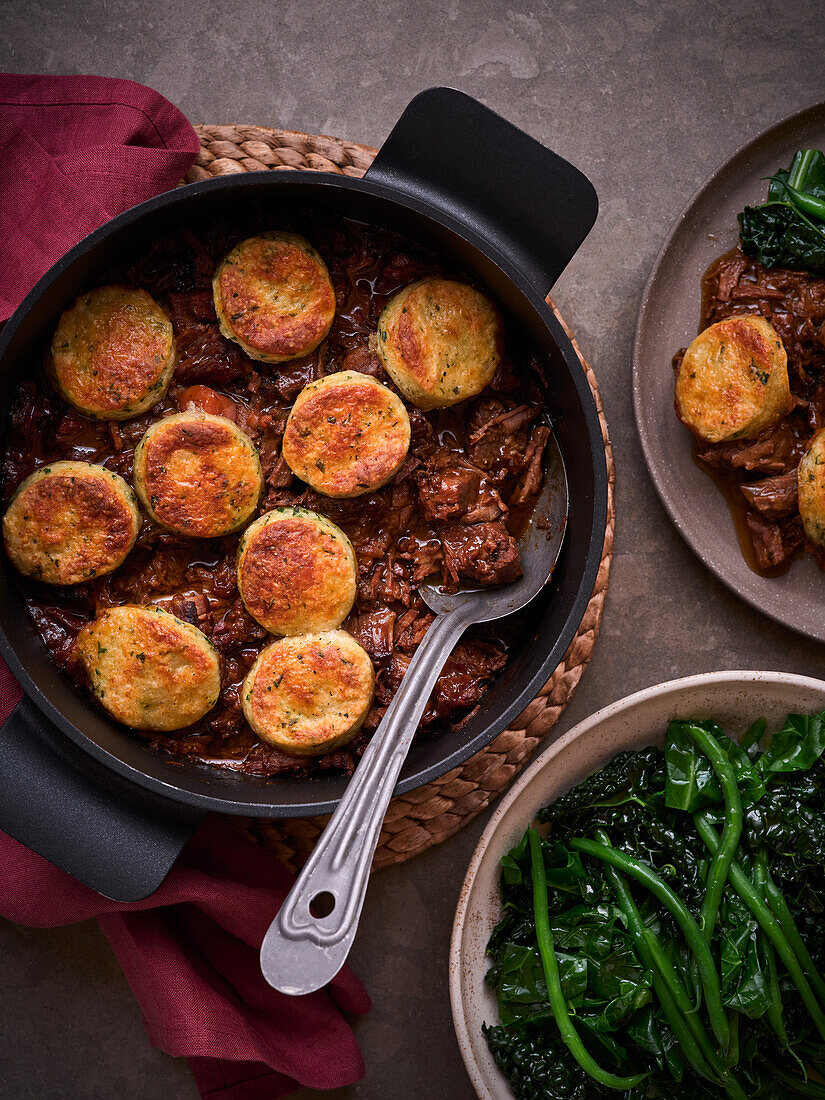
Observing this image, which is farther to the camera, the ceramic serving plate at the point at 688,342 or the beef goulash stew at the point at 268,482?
the ceramic serving plate at the point at 688,342

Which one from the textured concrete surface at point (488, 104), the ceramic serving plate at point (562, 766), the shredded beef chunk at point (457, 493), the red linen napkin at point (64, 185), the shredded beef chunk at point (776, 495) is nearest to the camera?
the shredded beef chunk at point (457, 493)

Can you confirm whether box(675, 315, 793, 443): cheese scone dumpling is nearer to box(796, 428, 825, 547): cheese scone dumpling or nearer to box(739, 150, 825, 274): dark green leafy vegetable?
box(796, 428, 825, 547): cheese scone dumpling

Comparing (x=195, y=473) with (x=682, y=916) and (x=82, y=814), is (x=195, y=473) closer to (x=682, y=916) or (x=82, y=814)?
(x=82, y=814)

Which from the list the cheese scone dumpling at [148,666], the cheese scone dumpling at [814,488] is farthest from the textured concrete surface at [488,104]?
the cheese scone dumpling at [148,666]

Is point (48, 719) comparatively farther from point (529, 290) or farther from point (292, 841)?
point (529, 290)

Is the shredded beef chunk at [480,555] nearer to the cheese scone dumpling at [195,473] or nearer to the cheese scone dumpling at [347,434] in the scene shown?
the cheese scone dumpling at [347,434]

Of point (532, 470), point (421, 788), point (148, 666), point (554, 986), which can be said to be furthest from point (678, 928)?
point (148, 666)

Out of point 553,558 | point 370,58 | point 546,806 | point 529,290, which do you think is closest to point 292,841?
point 546,806

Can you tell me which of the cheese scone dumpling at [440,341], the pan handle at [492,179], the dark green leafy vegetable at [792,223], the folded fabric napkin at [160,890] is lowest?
the folded fabric napkin at [160,890]
